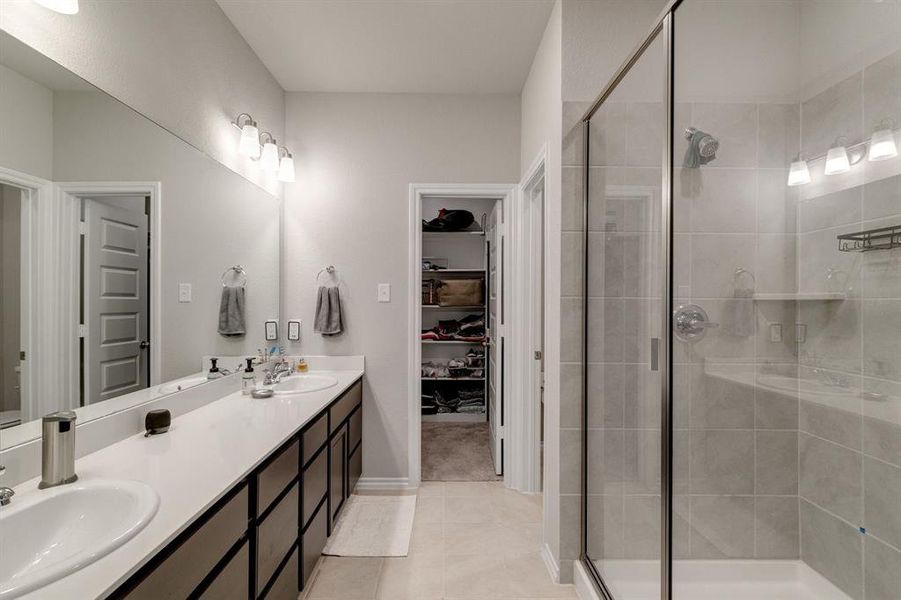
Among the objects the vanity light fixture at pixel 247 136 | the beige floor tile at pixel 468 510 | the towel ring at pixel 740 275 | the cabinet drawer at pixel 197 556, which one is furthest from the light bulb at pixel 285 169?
the towel ring at pixel 740 275

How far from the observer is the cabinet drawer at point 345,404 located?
82.1 inches

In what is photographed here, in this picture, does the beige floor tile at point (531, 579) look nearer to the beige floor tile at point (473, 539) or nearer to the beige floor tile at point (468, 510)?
the beige floor tile at point (473, 539)

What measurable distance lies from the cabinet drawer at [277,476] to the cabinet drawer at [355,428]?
2.65 ft

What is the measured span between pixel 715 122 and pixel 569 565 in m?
1.85

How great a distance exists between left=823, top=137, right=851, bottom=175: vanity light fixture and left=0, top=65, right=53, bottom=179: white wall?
6.88 ft

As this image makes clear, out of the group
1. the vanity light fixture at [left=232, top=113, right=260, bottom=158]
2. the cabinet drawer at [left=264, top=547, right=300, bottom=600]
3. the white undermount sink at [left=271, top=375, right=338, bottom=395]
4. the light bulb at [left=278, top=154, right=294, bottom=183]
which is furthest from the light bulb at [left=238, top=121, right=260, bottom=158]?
the cabinet drawer at [left=264, top=547, right=300, bottom=600]

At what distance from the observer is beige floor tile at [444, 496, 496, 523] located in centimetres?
235

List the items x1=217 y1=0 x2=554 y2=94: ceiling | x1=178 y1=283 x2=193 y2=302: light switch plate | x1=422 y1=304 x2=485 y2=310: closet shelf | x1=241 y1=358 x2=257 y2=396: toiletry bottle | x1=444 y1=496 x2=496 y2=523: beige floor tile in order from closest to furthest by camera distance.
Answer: x1=178 y1=283 x2=193 y2=302: light switch plate
x1=217 y1=0 x2=554 y2=94: ceiling
x1=241 y1=358 x2=257 y2=396: toiletry bottle
x1=444 y1=496 x2=496 y2=523: beige floor tile
x1=422 y1=304 x2=485 y2=310: closet shelf

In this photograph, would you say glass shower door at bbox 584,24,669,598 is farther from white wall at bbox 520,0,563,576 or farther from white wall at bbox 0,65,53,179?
white wall at bbox 0,65,53,179

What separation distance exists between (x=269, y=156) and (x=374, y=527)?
2.22 m

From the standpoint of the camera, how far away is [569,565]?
6.01 feet

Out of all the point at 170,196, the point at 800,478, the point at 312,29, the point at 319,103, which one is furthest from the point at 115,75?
the point at 800,478

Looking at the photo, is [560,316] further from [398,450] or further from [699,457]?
[398,450]

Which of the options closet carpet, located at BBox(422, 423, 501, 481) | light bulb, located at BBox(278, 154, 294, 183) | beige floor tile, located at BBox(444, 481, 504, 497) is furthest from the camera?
closet carpet, located at BBox(422, 423, 501, 481)
